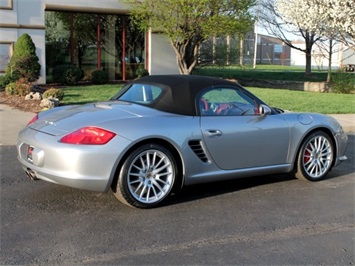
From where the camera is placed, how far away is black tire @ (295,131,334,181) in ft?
19.9

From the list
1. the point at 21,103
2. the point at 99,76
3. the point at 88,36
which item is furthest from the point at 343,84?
the point at 21,103

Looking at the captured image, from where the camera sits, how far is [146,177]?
4.83m

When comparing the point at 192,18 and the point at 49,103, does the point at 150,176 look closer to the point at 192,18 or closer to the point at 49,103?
the point at 49,103

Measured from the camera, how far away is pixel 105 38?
21.5 metres

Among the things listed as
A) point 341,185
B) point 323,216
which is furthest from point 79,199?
point 341,185

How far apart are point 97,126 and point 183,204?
50.6 inches

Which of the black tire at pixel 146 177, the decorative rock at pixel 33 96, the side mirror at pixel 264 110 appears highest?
the side mirror at pixel 264 110

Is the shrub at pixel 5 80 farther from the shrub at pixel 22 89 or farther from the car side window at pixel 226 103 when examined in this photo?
the car side window at pixel 226 103

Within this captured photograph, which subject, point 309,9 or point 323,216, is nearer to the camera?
point 323,216

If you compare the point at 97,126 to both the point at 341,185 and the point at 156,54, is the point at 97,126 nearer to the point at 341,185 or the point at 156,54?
the point at 341,185

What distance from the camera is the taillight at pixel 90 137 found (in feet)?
15.0

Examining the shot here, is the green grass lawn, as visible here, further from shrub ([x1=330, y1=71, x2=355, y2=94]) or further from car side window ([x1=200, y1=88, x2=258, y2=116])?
car side window ([x1=200, y1=88, x2=258, y2=116])

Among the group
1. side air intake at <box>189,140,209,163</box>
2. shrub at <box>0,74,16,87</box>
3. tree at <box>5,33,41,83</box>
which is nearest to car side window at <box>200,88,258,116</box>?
side air intake at <box>189,140,209,163</box>

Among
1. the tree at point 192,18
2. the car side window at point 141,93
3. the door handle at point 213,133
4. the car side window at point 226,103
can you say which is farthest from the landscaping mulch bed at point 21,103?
the door handle at point 213,133
